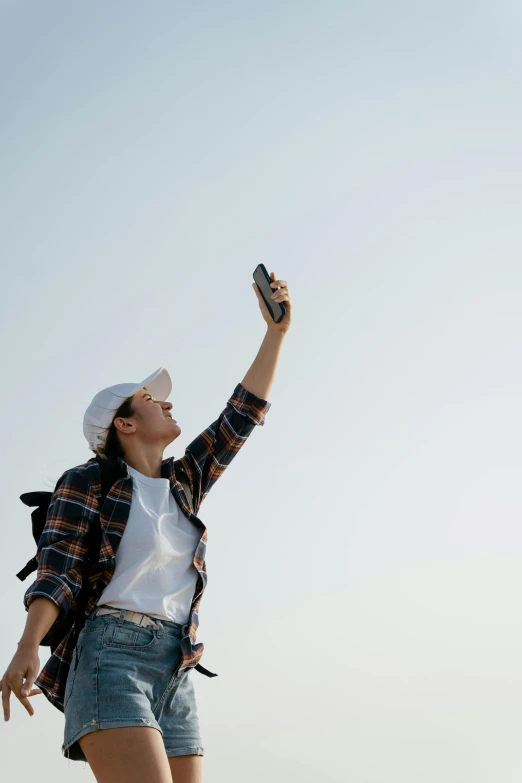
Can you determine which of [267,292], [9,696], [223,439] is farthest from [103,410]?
[9,696]

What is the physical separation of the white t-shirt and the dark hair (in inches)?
12.2

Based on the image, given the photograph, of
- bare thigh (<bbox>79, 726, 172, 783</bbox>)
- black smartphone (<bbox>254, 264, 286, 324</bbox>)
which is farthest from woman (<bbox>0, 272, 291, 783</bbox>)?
black smartphone (<bbox>254, 264, 286, 324</bbox>)

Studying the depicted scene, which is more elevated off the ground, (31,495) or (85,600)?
(31,495)

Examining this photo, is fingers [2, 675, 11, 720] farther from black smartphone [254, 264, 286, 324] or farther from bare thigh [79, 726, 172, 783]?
black smartphone [254, 264, 286, 324]

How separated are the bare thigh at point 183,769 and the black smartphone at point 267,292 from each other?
202cm

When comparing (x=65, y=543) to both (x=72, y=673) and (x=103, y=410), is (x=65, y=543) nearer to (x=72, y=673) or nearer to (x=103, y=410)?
(x=72, y=673)

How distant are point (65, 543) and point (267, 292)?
1604 mm

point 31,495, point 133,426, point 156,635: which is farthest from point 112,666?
point 133,426

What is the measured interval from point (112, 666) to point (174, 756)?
0.47 meters

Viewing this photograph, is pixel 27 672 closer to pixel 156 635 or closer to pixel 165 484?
pixel 156 635

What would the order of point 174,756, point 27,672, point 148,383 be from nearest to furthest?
point 27,672
point 174,756
point 148,383

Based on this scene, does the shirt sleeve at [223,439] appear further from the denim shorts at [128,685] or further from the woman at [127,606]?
the denim shorts at [128,685]

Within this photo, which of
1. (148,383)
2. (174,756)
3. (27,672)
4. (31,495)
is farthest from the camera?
(148,383)

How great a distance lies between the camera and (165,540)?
4.33 meters
